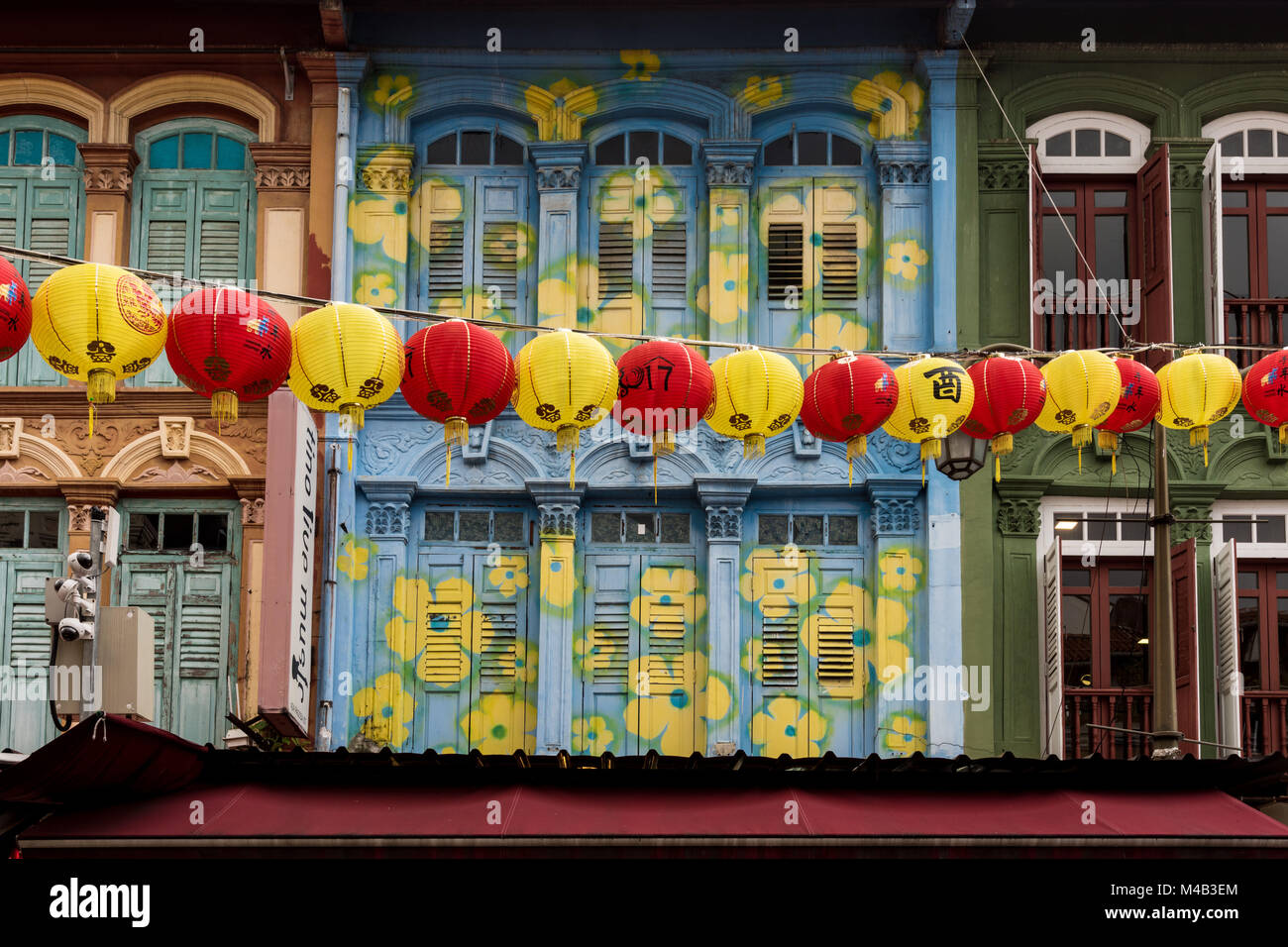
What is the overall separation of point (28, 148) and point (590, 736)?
753cm

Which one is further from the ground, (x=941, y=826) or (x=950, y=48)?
(x=950, y=48)

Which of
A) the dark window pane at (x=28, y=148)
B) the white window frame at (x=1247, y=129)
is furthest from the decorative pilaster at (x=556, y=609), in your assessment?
the white window frame at (x=1247, y=129)

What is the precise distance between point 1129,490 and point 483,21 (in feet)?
23.7

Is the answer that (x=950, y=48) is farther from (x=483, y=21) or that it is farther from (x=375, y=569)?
(x=375, y=569)

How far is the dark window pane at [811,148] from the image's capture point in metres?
15.9

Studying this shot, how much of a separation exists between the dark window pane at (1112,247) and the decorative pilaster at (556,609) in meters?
5.23

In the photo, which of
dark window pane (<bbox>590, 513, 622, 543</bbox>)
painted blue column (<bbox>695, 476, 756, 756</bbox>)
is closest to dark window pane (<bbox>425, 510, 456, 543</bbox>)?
dark window pane (<bbox>590, 513, 622, 543</bbox>)

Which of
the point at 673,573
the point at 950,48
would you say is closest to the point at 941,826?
the point at 673,573

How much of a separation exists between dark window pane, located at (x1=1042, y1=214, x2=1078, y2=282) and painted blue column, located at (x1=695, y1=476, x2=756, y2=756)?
348 centimetres

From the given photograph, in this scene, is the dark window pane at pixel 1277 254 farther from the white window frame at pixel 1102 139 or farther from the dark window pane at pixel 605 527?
the dark window pane at pixel 605 527

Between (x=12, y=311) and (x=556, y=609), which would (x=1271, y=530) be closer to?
(x=556, y=609)

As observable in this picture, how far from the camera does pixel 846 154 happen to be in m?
15.9

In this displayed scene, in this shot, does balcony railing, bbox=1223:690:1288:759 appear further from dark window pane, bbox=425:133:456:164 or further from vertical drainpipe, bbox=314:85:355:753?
dark window pane, bbox=425:133:456:164

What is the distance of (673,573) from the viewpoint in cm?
1497
